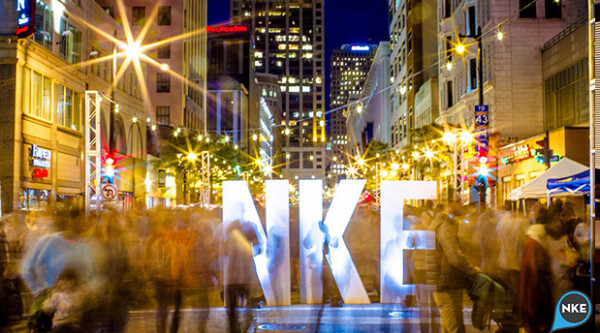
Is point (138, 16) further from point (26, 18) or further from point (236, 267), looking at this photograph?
point (236, 267)

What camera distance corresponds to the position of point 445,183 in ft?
Result: 178

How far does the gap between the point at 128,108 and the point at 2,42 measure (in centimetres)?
1827

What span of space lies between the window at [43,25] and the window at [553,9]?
2846cm

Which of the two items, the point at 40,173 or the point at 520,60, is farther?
the point at 520,60

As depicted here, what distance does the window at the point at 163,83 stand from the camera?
69500 mm

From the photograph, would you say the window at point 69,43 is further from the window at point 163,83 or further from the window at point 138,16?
the window at point 138,16

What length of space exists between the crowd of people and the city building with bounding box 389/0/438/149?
47558mm

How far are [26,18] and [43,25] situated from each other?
12.8 feet

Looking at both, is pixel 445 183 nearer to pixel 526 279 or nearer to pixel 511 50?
pixel 511 50

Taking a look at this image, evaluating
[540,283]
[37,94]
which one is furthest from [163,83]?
[540,283]

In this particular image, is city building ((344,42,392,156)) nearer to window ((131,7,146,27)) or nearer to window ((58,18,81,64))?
window ((131,7,146,27))

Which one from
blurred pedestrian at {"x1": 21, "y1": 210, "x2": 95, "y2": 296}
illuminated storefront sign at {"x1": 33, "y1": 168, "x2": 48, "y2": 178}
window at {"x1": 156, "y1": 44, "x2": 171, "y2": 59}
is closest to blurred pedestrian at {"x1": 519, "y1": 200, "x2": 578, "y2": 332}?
blurred pedestrian at {"x1": 21, "y1": 210, "x2": 95, "y2": 296}

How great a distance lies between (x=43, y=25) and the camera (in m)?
31.4

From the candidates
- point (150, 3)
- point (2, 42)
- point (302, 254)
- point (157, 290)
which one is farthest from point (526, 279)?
point (150, 3)
